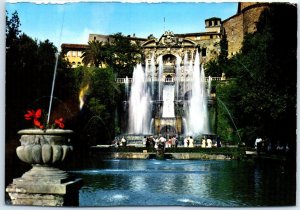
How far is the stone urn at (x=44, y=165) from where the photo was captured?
22.5 feet

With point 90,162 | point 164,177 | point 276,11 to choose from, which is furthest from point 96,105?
point 276,11

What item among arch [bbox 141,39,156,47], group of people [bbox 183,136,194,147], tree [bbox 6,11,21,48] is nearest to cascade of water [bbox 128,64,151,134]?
arch [bbox 141,39,156,47]

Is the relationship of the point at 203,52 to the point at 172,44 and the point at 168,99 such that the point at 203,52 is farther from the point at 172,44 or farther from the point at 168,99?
the point at 172,44

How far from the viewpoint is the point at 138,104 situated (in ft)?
43.1

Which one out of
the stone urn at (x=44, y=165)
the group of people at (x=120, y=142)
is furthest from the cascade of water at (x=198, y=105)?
the stone urn at (x=44, y=165)

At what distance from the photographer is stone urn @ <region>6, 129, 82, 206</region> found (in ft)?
22.5

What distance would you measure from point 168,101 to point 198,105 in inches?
50.4

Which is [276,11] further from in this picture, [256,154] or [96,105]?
[96,105]

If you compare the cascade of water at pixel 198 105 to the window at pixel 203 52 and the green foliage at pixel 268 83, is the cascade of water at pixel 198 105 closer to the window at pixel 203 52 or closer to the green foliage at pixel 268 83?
the window at pixel 203 52

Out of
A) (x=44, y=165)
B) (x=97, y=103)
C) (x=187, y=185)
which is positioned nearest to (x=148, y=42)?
(x=97, y=103)

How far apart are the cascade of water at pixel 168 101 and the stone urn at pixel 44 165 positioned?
6.51m

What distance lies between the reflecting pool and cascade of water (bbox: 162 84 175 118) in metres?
2.29

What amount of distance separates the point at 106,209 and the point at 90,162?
3321mm

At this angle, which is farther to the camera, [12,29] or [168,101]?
[168,101]
